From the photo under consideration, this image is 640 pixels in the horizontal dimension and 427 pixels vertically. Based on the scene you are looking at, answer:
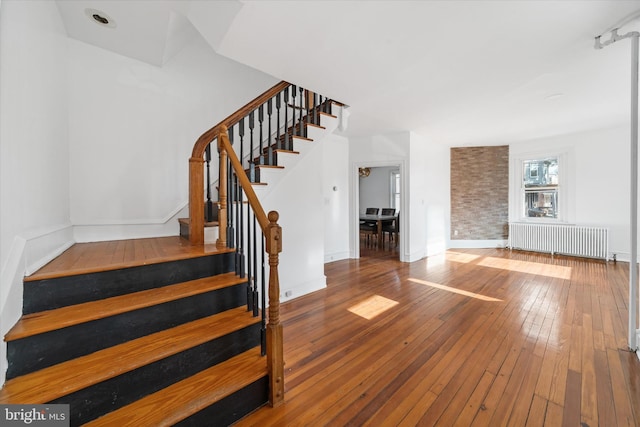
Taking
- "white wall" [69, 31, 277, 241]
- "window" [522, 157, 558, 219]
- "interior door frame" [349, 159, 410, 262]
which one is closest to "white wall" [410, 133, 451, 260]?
"interior door frame" [349, 159, 410, 262]

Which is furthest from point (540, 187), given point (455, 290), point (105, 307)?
point (105, 307)

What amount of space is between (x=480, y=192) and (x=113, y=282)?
7496 millimetres

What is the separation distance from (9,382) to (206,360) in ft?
2.69

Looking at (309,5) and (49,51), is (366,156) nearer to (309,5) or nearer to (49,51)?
(309,5)

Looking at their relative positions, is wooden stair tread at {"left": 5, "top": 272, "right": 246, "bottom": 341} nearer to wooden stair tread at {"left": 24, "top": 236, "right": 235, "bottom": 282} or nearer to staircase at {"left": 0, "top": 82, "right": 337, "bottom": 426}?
staircase at {"left": 0, "top": 82, "right": 337, "bottom": 426}

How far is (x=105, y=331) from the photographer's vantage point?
1.45 metres

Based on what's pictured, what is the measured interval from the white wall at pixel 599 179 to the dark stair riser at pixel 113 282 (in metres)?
7.20

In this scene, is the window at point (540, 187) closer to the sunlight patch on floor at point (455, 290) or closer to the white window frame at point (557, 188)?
the white window frame at point (557, 188)

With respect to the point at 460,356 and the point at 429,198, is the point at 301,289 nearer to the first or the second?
the point at 460,356

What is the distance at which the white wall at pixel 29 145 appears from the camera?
1.31 metres

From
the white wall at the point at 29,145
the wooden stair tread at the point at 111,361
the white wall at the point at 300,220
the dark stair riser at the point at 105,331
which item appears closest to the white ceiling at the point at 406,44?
the white wall at the point at 29,145

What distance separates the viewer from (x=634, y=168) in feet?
7.00

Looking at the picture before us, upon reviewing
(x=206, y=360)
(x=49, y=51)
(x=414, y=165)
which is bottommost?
(x=206, y=360)

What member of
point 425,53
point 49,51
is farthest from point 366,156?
point 49,51
